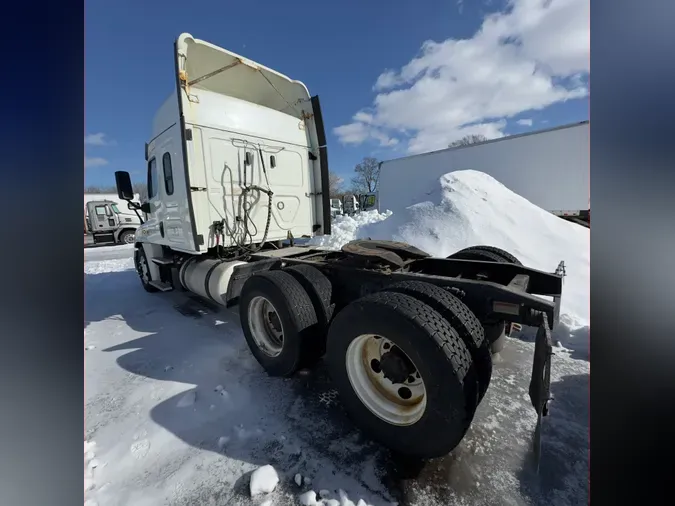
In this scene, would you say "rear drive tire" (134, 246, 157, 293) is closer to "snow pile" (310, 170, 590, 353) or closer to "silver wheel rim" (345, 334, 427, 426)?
"snow pile" (310, 170, 590, 353)

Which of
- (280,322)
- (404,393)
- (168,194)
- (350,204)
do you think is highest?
(350,204)

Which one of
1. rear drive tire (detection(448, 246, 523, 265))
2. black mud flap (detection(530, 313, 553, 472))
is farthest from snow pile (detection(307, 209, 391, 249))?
black mud flap (detection(530, 313, 553, 472))

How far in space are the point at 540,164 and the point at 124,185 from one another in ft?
57.0

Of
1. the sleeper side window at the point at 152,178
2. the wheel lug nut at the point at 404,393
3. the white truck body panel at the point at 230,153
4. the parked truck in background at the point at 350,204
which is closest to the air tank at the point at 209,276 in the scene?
the white truck body panel at the point at 230,153

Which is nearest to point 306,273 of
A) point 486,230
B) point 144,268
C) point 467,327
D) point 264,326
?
point 264,326

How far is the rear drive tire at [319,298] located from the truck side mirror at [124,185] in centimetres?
452

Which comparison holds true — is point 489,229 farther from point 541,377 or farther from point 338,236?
point 541,377

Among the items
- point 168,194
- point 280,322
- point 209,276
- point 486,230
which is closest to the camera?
point 280,322

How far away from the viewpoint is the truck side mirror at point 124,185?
18.9 feet

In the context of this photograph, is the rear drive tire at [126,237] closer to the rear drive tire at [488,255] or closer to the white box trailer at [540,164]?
the white box trailer at [540,164]

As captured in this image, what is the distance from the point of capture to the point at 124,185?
19.0 ft

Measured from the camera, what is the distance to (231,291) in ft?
14.3
